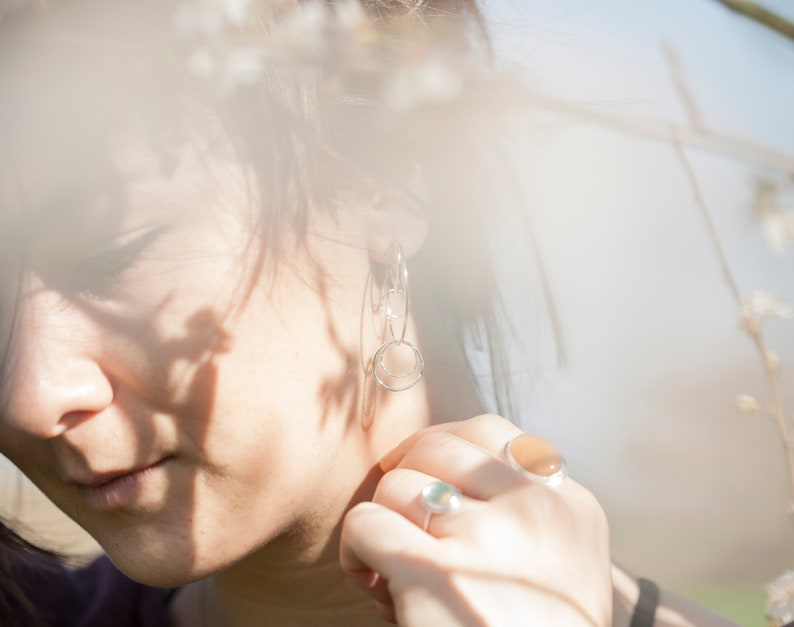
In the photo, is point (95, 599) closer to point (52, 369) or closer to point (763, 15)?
point (52, 369)

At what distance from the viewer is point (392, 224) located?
1.40 m

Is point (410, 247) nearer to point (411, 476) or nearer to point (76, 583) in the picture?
point (411, 476)

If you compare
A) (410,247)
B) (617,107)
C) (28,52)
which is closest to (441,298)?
(410,247)

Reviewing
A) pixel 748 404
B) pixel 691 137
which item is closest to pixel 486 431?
pixel 748 404

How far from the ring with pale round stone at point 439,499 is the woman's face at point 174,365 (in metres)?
0.28

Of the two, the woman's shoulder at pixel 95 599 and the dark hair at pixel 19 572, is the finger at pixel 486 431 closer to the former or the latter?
the woman's shoulder at pixel 95 599

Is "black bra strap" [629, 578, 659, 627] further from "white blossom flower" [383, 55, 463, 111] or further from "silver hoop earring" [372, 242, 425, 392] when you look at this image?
"white blossom flower" [383, 55, 463, 111]

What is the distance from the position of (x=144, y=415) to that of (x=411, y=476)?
0.44 m

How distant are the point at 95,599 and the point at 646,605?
1426 mm

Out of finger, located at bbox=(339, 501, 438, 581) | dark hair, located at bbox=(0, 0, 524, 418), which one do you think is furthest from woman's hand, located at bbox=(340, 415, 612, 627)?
dark hair, located at bbox=(0, 0, 524, 418)

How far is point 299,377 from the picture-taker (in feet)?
4.14

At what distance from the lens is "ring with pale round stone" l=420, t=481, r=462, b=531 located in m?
1.08

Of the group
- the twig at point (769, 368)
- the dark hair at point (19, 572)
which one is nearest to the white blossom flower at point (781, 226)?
the twig at point (769, 368)

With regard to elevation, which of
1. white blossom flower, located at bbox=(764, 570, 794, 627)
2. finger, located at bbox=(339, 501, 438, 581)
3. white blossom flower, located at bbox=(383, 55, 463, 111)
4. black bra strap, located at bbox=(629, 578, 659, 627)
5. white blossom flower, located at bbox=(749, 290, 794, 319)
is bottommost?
black bra strap, located at bbox=(629, 578, 659, 627)
